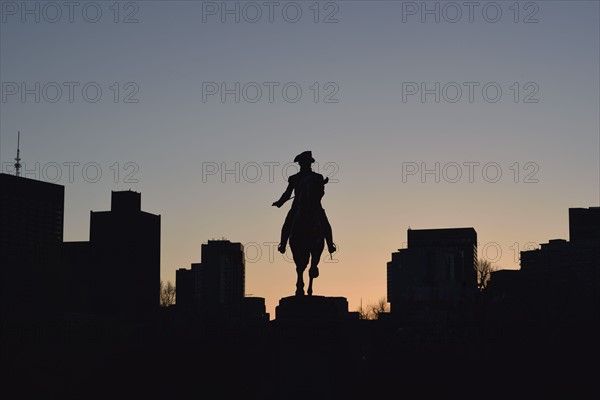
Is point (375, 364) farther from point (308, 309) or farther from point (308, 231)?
point (308, 309)

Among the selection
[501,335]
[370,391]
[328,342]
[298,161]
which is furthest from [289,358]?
[501,335]

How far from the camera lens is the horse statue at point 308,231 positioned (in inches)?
1246

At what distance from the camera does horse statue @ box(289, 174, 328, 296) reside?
31.6 meters

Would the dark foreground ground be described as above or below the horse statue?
below

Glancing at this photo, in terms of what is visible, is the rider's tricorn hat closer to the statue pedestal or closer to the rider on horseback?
the rider on horseback

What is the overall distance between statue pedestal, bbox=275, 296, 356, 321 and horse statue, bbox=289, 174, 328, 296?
0.53 metres

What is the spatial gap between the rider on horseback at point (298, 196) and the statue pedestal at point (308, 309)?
1514mm

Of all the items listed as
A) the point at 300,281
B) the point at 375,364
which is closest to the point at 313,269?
the point at 300,281

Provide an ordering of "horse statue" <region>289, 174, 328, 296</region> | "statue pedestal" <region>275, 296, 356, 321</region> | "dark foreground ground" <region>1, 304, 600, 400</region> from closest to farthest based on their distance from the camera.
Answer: "statue pedestal" <region>275, 296, 356, 321</region>, "horse statue" <region>289, 174, 328, 296</region>, "dark foreground ground" <region>1, 304, 600, 400</region>

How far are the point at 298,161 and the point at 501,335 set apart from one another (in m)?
57.2

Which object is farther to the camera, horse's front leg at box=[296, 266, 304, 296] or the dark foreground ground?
the dark foreground ground

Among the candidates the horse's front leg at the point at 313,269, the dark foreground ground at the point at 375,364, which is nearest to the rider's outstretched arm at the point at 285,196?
the horse's front leg at the point at 313,269

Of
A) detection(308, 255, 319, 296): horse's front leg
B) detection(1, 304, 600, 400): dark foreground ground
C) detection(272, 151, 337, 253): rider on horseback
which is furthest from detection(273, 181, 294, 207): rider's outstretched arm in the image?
detection(1, 304, 600, 400): dark foreground ground

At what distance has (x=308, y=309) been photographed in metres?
30.9
